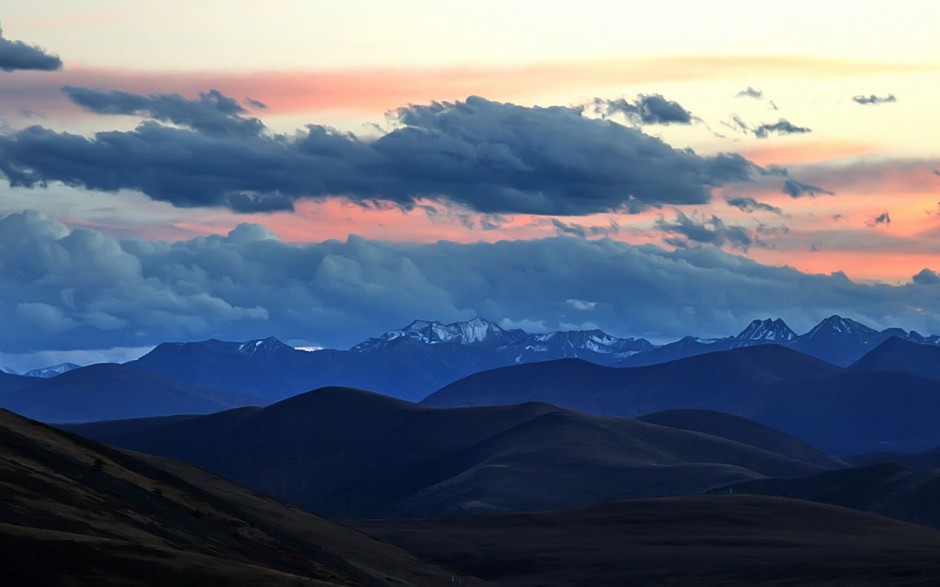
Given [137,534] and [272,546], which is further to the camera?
[272,546]

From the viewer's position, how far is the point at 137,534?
84.2 m

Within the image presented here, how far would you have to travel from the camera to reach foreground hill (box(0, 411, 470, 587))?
A: 230 feet

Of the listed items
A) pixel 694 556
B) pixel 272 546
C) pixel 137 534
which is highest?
pixel 137 534

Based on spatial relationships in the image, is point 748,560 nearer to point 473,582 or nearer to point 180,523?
point 473,582

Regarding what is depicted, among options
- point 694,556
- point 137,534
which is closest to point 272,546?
point 137,534

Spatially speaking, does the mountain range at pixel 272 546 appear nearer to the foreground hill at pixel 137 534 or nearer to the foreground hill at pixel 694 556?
the foreground hill at pixel 137 534

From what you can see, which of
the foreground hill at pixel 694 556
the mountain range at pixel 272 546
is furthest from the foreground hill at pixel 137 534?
the foreground hill at pixel 694 556

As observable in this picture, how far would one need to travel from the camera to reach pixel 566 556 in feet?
593

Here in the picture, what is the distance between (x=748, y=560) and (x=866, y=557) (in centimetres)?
1344

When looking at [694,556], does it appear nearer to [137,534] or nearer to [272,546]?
[272,546]

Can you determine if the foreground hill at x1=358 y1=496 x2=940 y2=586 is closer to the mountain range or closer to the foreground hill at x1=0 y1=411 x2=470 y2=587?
the mountain range

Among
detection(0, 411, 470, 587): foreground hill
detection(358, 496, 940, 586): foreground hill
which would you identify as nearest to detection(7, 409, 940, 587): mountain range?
detection(0, 411, 470, 587): foreground hill

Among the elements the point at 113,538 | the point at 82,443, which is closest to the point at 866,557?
the point at 82,443

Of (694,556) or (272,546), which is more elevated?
(272,546)
